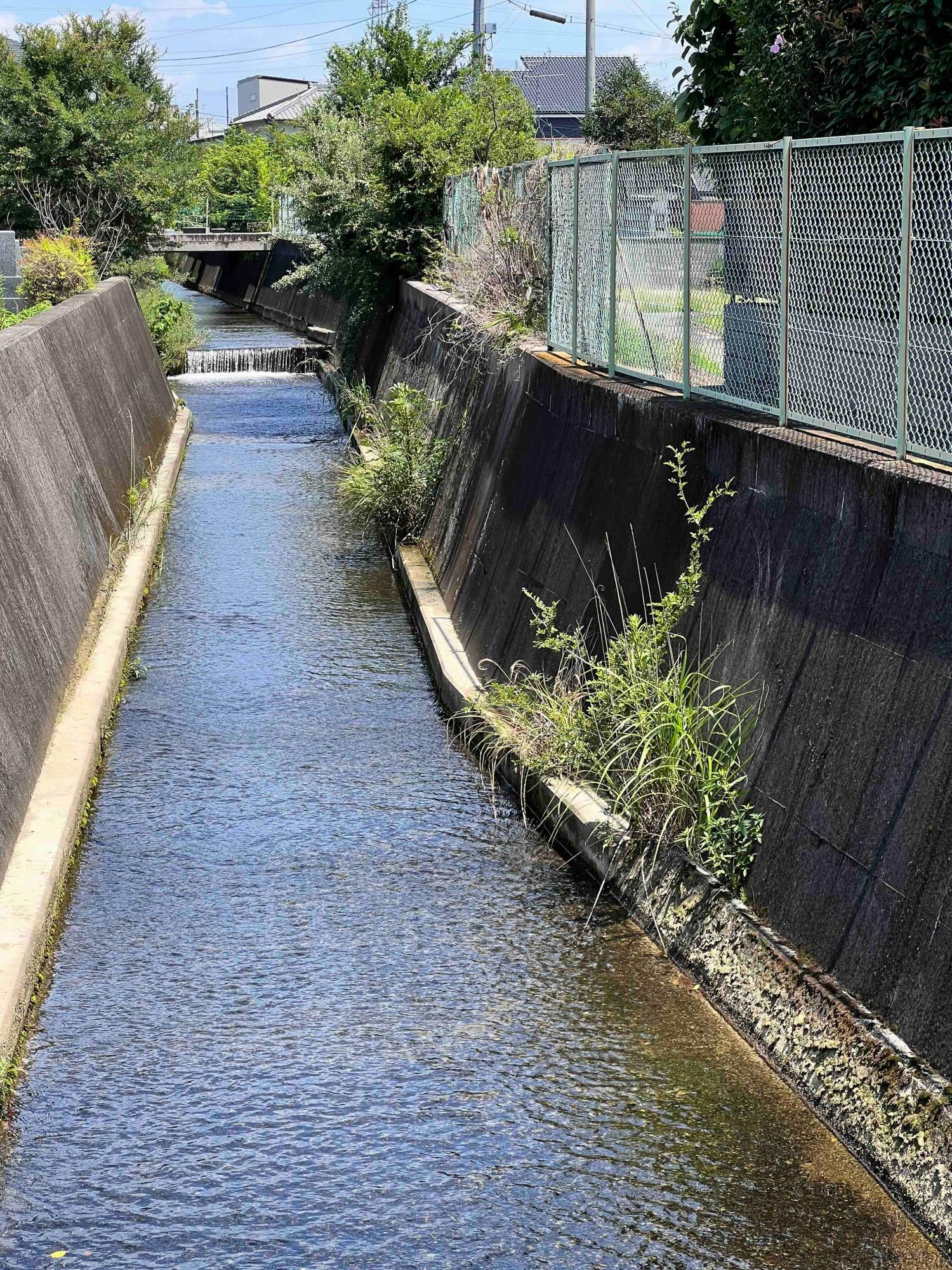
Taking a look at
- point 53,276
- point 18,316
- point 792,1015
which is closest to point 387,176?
point 53,276

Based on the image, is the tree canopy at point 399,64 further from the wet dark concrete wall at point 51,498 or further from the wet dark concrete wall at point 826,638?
the wet dark concrete wall at point 826,638

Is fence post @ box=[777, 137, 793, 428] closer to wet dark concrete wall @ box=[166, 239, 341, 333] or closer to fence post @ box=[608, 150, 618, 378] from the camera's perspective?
fence post @ box=[608, 150, 618, 378]

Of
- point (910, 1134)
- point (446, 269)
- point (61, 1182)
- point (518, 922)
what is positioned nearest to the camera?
point (910, 1134)

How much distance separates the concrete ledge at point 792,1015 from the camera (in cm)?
478

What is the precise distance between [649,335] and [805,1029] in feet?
16.1

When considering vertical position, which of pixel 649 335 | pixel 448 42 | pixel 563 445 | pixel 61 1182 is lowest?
pixel 61 1182

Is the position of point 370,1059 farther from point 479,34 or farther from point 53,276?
point 479,34

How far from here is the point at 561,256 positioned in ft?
39.2

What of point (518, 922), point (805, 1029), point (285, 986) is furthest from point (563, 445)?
point (805, 1029)

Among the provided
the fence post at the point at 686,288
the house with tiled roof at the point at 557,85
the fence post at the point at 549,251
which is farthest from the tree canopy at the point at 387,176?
the house with tiled roof at the point at 557,85

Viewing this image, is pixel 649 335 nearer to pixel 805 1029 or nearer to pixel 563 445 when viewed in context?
pixel 563 445

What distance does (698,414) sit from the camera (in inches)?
306

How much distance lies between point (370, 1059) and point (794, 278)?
3.84 metres

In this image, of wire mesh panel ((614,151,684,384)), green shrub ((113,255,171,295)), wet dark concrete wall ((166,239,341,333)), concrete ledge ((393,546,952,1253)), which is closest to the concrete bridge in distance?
wet dark concrete wall ((166,239,341,333))
